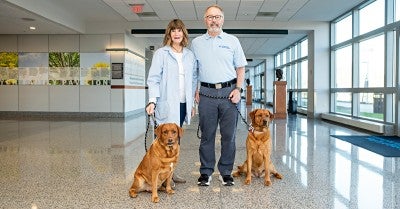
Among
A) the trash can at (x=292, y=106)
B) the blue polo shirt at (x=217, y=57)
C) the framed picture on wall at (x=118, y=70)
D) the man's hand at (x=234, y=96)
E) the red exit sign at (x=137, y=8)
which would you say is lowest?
the trash can at (x=292, y=106)

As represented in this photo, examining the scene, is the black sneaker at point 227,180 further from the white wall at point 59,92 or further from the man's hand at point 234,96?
the white wall at point 59,92

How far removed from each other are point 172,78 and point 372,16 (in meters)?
7.68

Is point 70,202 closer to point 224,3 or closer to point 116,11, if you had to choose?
point 224,3

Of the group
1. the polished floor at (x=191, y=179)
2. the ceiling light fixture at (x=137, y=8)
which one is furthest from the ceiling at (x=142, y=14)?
the polished floor at (x=191, y=179)

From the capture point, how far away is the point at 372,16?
8.88 meters

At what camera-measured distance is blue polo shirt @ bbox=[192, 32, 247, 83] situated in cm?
319

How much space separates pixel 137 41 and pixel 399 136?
9.89 m

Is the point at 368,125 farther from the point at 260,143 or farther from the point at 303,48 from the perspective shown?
the point at 303,48

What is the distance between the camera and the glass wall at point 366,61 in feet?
25.6

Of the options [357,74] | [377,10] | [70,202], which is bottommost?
[70,202]

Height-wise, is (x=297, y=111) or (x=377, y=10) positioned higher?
(x=377, y=10)

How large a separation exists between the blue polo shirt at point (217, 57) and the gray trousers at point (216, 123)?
0.12 meters

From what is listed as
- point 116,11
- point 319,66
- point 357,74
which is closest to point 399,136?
point 357,74

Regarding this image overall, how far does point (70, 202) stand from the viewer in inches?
109
